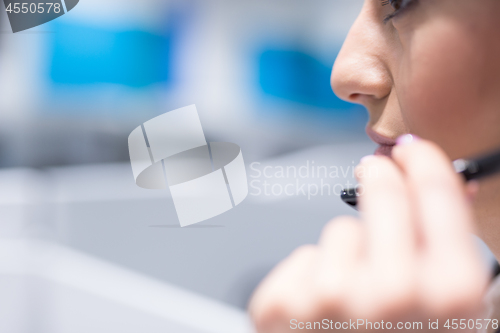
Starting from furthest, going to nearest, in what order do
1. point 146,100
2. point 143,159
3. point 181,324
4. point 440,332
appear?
point 146,100
point 181,324
point 143,159
point 440,332

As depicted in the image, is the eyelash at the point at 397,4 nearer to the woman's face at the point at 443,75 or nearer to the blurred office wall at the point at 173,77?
the woman's face at the point at 443,75

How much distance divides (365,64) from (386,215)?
9.7 inches

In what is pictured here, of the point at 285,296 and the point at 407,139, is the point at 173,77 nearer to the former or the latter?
the point at 407,139

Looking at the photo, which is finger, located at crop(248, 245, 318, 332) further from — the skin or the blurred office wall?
the blurred office wall

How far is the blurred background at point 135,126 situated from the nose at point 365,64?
129mm

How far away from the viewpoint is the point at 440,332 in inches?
6.3

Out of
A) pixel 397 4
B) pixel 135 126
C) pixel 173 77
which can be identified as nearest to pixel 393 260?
pixel 397 4

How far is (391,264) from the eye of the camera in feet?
0.50

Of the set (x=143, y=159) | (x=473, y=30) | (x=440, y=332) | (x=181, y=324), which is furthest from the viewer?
(x=181, y=324)

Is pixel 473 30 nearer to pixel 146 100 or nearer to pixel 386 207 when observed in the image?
pixel 386 207

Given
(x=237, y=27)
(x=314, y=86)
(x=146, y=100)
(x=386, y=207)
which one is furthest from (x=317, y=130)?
(x=386, y=207)

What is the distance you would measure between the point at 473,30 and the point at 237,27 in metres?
0.88

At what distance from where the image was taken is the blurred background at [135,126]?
0.73 m

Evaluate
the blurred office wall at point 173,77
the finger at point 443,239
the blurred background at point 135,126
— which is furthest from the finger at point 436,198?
the blurred office wall at point 173,77
